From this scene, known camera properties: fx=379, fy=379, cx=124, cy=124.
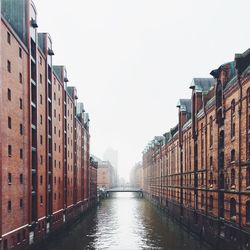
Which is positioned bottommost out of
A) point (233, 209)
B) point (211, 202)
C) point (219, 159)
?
point (211, 202)

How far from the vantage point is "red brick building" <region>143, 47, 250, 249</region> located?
28.1m

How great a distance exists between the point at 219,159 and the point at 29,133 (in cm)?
1779

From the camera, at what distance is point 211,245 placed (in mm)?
36500

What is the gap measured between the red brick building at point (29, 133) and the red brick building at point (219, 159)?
673 inches

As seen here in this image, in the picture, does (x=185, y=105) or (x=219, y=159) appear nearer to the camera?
(x=219, y=159)

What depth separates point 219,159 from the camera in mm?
35281

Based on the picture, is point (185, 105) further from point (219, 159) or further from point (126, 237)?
point (219, 159)

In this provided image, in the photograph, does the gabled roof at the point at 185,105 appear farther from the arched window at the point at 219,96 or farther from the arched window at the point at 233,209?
the arched window at the point at 233,209

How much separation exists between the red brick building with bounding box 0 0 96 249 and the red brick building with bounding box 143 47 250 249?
673 inches

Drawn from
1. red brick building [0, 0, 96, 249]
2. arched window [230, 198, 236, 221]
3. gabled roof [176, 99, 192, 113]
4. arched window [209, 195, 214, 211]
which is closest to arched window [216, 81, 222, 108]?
arched window [230, 198, 236, 221]

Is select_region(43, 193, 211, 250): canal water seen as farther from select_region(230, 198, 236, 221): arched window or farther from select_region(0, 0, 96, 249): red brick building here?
select_region(230, 198, 236, 221): arched window

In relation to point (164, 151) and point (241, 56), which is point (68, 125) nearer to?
point (164, 151)

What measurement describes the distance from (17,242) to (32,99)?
13.7 metres

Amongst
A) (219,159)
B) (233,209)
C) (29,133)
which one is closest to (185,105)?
(219,159)
